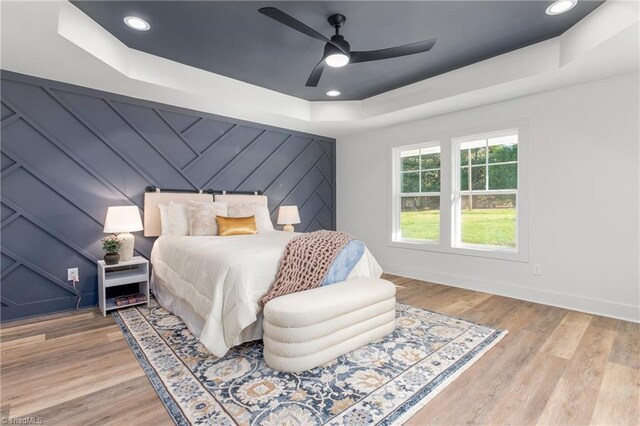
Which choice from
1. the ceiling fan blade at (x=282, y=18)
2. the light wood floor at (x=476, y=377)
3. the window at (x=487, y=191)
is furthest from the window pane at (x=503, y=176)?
the ceiling fan blade at (x=282, y=18)

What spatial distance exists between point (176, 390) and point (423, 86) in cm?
387

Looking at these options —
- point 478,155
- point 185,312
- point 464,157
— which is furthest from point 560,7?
point 185,312

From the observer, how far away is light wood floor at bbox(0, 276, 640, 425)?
1592 mm

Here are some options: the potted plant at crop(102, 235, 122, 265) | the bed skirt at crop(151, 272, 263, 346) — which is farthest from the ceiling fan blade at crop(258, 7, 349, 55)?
the potted plant at crop(102, 235, 122, 265)

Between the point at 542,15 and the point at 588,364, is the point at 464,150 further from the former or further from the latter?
the point at 588,364

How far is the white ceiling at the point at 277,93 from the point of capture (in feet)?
7.35

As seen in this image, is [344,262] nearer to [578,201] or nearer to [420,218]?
[420,218]

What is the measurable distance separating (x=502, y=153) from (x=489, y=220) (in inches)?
33.6

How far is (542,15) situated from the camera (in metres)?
2.45

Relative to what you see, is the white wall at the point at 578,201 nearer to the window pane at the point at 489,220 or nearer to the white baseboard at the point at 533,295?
the white baseboard at the point at 533,295

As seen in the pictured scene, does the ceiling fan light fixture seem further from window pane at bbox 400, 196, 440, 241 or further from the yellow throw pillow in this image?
window pane at bbox 400, 196, 440, 241

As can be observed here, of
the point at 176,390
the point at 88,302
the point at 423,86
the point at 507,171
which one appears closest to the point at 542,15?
the point at 423,86

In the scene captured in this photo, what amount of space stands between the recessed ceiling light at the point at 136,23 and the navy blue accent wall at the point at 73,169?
1092 millimetres

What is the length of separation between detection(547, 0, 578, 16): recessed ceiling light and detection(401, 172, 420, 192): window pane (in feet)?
8.15
